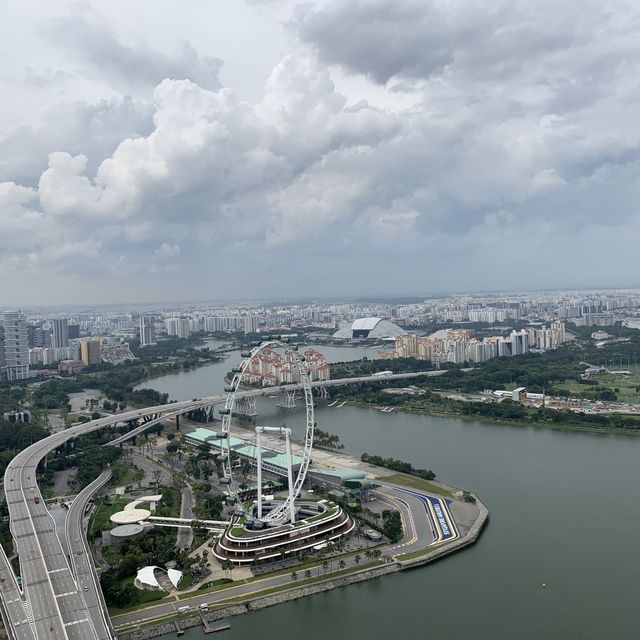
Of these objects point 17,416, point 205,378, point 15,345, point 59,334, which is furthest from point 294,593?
point 59,334

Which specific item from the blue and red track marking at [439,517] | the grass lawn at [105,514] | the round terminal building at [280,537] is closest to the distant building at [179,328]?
the grass lawn at [105,514]

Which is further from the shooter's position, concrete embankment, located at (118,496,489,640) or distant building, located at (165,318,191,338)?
distant building, located at (165,318,191,338)

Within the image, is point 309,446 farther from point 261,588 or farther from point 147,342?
point 147,342

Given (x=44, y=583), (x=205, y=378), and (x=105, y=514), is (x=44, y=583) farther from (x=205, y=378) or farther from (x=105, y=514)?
(x=205, y=378)

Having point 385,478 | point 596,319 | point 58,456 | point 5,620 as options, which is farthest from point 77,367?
point 596,319

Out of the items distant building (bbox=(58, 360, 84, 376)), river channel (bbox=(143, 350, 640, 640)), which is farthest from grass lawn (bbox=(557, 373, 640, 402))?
distant building (bbox=(58, 360, 84, 376))

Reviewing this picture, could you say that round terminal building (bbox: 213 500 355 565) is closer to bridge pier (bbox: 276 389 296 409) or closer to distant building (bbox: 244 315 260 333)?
bridge pier (bbox: 276 389 296 409)

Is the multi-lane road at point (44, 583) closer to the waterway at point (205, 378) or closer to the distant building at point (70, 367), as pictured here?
the waterway at point (205, 378)
